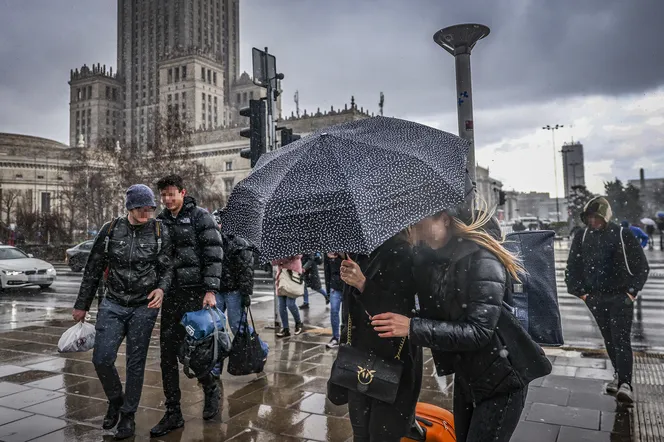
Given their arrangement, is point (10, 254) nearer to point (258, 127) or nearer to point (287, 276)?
point (258, 127)

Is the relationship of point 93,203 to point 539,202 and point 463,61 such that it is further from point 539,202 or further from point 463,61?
point 539,202

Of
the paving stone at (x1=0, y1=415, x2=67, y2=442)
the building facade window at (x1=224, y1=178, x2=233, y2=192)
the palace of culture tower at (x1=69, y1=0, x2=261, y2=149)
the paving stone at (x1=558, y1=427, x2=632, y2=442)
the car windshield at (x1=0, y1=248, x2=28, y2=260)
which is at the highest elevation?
the palace of culture tower at (x1=69, y1=0, x2=261, y2=149)

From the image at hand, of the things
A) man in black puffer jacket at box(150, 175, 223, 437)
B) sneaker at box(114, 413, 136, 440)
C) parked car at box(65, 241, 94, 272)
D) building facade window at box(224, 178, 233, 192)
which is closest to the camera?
sneaker at box(114, 413, 136, 440)

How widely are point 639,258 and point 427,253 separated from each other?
129 inches

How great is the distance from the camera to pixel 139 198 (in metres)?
4.32

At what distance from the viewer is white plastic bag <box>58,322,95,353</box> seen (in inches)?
175

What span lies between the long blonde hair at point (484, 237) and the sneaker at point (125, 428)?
315 centimetres

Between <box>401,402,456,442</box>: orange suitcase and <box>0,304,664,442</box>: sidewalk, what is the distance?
1.13 metres

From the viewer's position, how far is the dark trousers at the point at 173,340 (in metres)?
4.47

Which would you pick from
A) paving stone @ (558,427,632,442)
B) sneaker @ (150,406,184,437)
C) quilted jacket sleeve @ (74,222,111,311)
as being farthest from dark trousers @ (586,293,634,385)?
quilted jacket sleeve @ (74,222,111,311)

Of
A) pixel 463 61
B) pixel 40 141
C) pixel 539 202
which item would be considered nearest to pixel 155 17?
pixel 40 141

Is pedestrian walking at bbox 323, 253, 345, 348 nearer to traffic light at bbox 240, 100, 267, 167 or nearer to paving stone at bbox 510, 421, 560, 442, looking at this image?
traffic light at bbox 240, 100, 267, 167

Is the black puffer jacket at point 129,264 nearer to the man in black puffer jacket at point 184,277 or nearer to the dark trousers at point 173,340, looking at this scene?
the man in black puffer jacket at point 184,277

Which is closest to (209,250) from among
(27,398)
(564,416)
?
(27,398)
